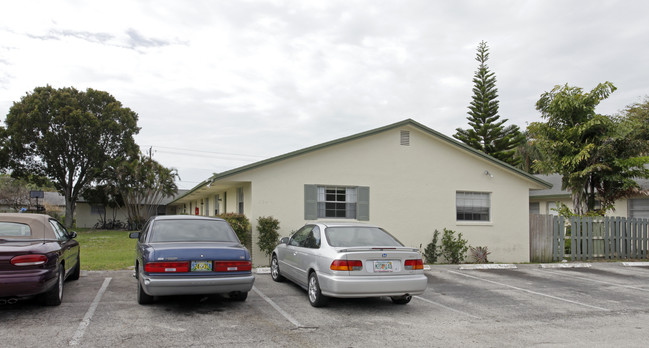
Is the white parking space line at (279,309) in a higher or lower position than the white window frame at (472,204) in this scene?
lower

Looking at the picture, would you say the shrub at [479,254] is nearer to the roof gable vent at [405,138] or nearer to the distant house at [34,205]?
the roof gable vent at [405,138]

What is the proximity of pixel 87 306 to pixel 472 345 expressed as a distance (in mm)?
5880

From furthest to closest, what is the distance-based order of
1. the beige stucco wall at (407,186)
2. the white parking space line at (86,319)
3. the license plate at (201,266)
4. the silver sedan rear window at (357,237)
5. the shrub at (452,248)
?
1. the shrub at (452,248)
2. the beige stucco wall at (407,186)
3. the silver sedan rear window at (357,237)
4. the license plate at (201,266)
5. the white parking space line at (86,319)

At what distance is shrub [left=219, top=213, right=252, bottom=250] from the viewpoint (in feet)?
43.4

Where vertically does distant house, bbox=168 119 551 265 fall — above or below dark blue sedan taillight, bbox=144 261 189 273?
above

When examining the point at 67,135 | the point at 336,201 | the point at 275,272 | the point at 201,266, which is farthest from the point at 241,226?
the point at 67,135

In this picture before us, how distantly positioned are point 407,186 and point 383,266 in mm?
8302

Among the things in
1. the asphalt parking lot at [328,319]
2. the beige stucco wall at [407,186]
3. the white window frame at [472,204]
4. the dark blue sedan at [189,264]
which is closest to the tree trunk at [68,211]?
the beige stucco wall at [407,186]

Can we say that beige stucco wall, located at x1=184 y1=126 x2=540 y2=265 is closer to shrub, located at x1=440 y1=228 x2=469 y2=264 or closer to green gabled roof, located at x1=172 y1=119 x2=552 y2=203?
green gabled roof, located at x1=172 y1=119 x2=552 y2=203

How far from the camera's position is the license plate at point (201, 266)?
7070 millimetres

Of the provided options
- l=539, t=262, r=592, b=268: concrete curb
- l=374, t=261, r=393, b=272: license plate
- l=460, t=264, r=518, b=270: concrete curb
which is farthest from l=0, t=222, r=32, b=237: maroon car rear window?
l=539, t=262, r=592, b=268: concrete curb

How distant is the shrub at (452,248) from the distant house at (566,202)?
6782mm

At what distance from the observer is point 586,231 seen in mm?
16969

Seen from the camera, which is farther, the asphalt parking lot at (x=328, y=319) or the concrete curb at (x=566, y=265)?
the concrete curb at (x=566, y=265)
